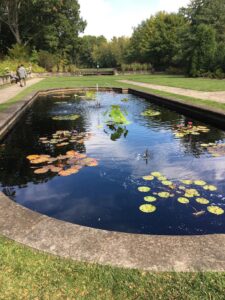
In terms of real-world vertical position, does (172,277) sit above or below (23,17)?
below

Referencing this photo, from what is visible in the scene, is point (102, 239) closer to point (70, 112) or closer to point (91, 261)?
point (91, 261)

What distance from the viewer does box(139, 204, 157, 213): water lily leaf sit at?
13.4 feet

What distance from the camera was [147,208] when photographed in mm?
4133

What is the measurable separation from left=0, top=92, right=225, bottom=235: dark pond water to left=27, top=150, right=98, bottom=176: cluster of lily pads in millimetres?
92

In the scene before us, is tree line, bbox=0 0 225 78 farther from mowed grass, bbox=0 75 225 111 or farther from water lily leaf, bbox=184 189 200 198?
water lily leaf, bbox=184 189 200 198

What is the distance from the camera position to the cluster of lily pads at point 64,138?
25.1 feet

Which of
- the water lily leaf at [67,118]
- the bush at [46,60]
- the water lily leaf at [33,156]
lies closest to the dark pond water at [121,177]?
the water lily leaf at [33,156]

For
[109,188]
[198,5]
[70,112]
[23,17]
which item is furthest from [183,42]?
[109,188]

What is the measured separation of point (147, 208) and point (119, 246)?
4.75 ft

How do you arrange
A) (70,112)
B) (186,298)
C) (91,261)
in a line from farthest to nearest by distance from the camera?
(70,112) → (91,261) → (186,298)

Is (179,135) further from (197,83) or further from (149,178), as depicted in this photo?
(197,83)

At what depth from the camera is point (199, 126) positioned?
920cm

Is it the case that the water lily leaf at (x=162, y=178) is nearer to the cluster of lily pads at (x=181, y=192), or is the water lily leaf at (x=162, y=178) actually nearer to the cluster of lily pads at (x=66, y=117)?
the cluster of lily pads at (x=181, y=192)

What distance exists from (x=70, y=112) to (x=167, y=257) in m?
9.98
